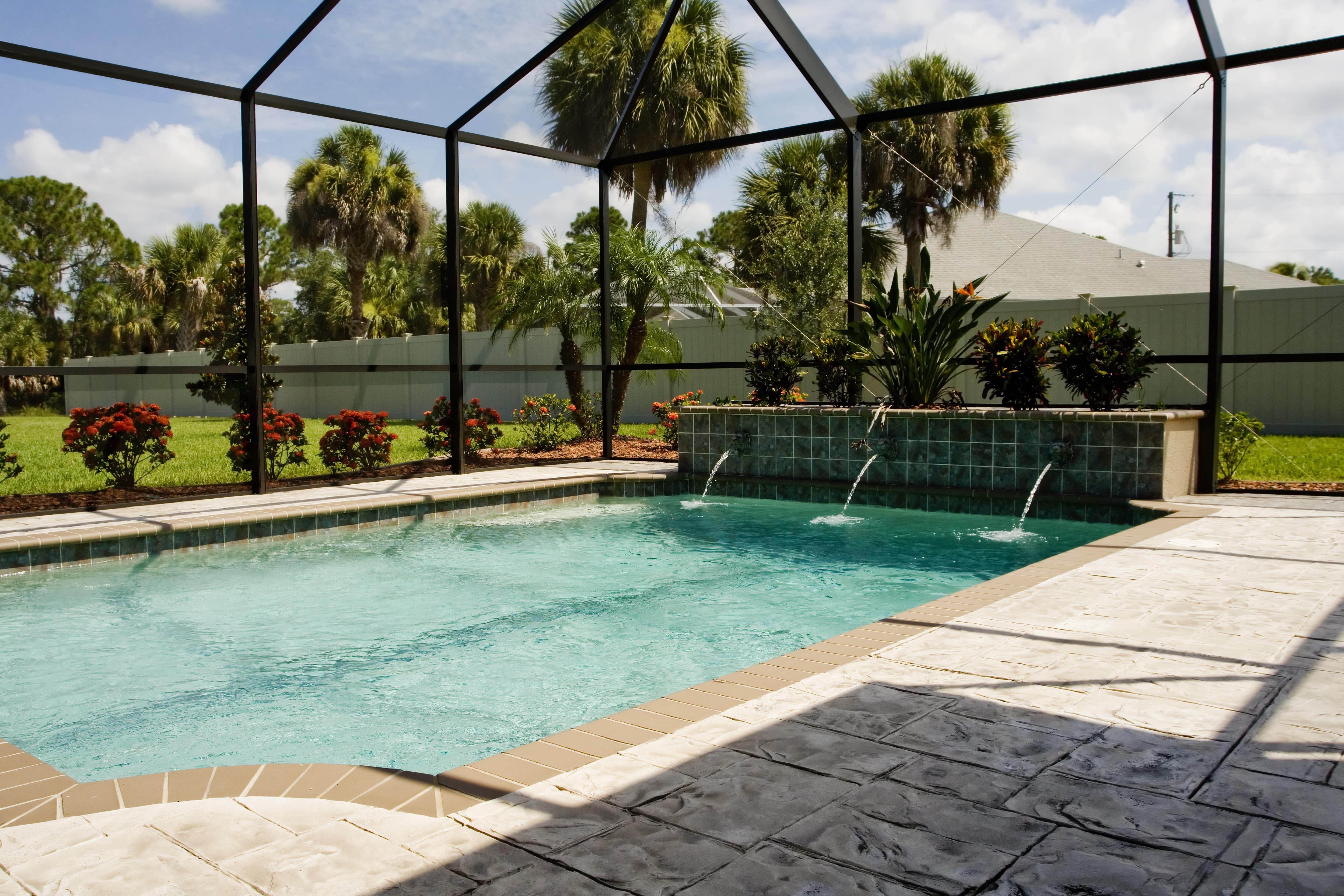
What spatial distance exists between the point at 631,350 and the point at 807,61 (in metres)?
5.11

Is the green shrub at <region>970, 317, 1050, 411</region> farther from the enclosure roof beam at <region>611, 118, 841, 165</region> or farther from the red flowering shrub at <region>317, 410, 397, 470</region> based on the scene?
the red flowering shrub at <region>317, 410, 397, 470</region>

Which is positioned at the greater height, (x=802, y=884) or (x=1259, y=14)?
(x=1259, y=14)

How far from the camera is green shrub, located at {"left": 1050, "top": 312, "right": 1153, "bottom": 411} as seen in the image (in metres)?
7.32

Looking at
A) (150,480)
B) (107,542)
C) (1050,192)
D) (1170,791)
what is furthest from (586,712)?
(1050,192)

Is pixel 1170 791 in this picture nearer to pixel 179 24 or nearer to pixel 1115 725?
pixel 1115 725

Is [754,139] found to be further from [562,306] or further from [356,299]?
[356,299]

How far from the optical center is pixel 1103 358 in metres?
7.35

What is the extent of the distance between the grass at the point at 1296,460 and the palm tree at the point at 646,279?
6.13 metres

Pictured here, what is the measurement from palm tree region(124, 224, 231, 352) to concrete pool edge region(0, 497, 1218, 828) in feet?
24.1

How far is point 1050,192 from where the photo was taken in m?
17.9

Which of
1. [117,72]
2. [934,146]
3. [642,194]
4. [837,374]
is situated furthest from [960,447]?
[934,146]

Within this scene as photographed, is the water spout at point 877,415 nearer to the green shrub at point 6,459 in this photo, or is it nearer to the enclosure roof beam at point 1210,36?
the enclosure roof beam at point 1210,36

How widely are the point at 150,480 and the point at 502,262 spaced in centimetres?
1215

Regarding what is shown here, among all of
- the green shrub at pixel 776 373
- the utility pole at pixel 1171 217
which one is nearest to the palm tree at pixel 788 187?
the green shrub at pixel 776 373
